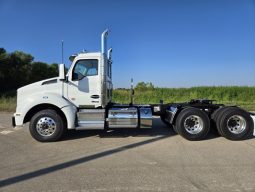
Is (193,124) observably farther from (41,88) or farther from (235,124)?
(41,88)

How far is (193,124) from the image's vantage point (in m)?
9.00

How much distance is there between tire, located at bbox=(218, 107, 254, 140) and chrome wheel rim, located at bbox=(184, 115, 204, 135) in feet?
1.91

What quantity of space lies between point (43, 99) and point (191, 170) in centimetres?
497

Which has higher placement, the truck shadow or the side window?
the side window

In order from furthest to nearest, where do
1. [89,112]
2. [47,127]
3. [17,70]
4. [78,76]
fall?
[17,70] < [78,76] < [89,112] < [47,127]

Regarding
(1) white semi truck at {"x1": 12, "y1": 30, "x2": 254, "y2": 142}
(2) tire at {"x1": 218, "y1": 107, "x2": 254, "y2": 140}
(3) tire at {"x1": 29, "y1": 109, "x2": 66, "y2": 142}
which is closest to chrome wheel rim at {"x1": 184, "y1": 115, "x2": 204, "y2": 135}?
(1) white semi truck at {"x1": 12, "y1": 30, "x2": 254, "y2": 142}

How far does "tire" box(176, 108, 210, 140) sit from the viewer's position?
28.8ft

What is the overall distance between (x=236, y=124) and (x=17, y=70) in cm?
4290

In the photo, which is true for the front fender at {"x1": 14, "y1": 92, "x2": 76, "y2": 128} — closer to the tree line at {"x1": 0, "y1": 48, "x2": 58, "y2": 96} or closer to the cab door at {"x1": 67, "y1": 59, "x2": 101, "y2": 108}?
the cab door at {"x1": 67, "y1": 59, "x2": 101, "y2": 108}

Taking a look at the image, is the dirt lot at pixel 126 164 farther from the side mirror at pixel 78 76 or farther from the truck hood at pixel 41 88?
the side mirror at pixel 78 76

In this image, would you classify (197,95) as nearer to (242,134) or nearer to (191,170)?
(242,134)

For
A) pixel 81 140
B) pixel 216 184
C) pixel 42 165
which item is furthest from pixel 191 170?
pixel 81 140

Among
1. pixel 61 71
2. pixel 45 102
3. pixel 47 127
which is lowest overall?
pixel 47 127

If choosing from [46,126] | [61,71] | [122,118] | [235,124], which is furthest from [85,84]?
[235,124]
